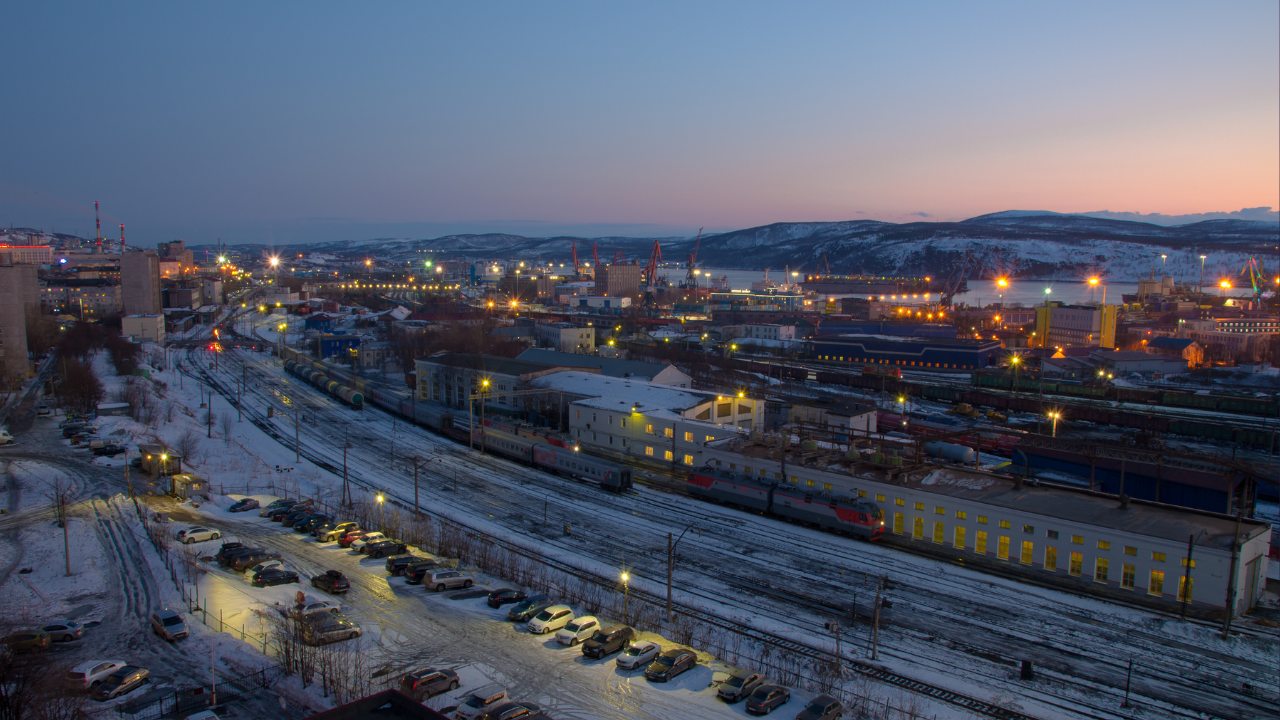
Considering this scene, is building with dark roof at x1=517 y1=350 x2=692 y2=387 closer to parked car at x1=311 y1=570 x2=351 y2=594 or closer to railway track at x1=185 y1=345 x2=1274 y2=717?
railway track at x1=185 y1=345 x2=1274 y2=717

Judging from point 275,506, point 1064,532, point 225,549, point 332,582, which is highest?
point 1064,532

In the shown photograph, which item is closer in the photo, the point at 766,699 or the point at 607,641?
the point at 766,699

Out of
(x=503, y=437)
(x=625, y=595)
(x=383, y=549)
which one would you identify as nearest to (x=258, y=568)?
(x=383, y=549)

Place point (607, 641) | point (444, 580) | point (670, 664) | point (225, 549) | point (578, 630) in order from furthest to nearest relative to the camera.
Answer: point (225, 549) < point (444, 580) < point (578, 630) < point (607, 641) < point (670, 664)

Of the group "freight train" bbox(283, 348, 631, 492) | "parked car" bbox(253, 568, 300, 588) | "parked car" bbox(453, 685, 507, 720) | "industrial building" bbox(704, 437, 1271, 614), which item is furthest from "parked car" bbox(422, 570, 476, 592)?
"industrial building" bbox(704, 437, 1271, 614)

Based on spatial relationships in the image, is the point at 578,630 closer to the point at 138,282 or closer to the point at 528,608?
the point at 528,608

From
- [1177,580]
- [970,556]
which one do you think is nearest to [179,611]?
[970,556]

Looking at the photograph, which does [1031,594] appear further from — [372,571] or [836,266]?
[836,266]

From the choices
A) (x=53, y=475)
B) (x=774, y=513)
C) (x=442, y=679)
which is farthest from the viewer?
(x=53, y=475)
